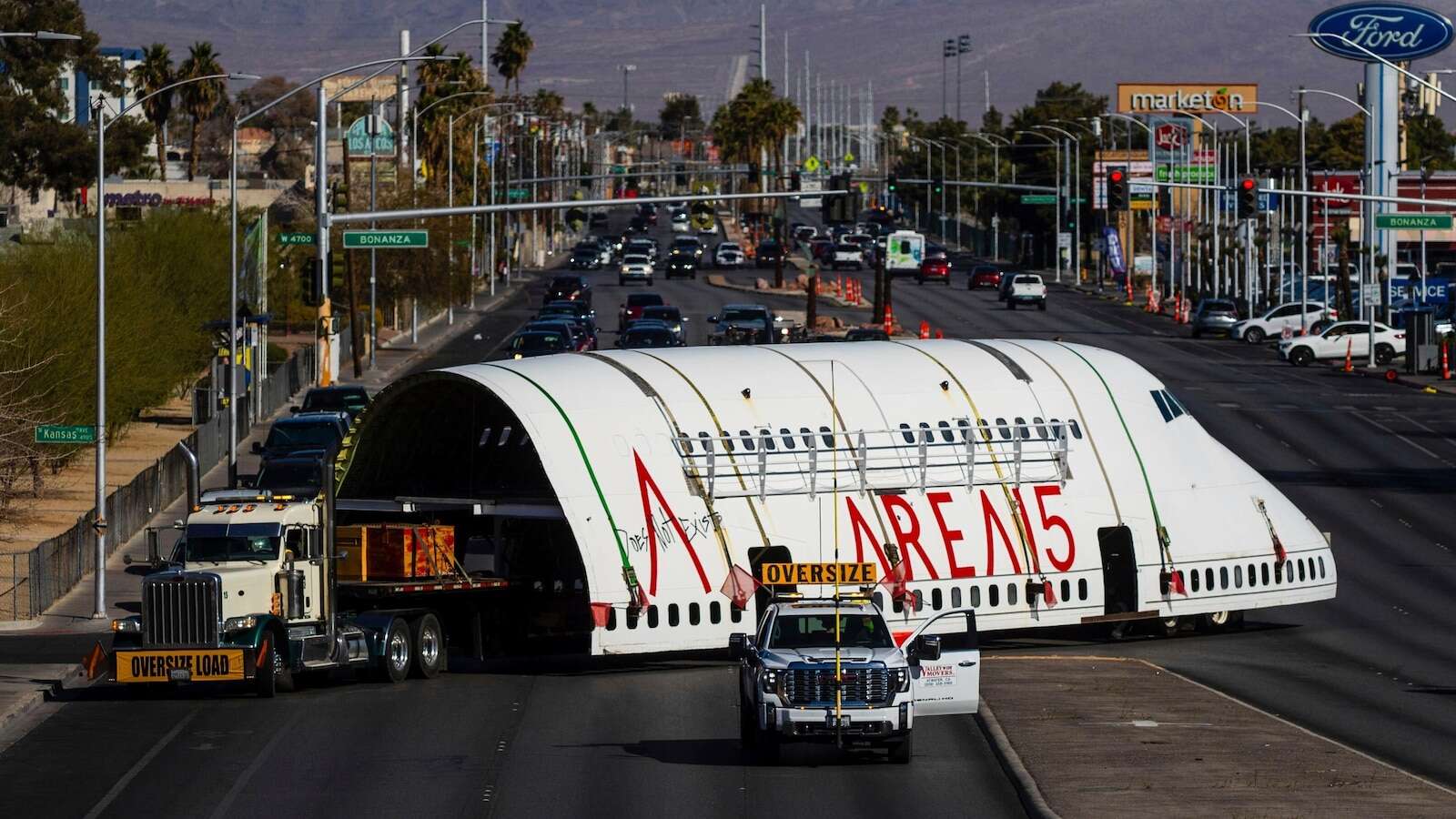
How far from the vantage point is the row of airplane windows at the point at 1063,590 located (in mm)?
38500

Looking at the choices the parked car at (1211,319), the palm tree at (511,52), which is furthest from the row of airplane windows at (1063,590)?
the palm tree at (511,52)

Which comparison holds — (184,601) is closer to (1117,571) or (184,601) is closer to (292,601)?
(292,601)

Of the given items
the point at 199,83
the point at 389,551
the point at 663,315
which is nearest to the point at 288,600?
the point at 389,551

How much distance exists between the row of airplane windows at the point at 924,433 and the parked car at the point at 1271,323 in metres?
68.9

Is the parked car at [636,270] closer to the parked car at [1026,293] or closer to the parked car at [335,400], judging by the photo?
the parked car at [1026,293]

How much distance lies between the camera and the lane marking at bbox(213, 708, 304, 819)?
2589 centimetres

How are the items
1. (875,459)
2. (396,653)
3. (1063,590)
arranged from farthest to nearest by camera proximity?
(1063,590)
(875,459)
(396,653)

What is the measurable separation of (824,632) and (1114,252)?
416ft

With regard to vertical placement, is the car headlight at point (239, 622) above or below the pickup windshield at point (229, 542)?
below

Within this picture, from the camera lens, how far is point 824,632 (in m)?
28.7

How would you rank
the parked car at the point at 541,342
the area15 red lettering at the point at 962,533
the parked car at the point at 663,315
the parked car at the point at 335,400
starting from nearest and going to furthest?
the area15 red lettering at the point at 962,533, the parked car at the point at 335,400, the parked car at the point at 541,342, the parked car at the point at 663,315

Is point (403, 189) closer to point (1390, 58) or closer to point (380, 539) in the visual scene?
point (1390, 58)

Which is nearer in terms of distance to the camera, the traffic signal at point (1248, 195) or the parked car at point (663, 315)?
the traffic signal at point (1248, 195)

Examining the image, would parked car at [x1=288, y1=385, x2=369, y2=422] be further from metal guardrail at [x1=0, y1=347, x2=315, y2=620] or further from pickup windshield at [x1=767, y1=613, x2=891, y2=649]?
pickup windshield at [x1=767, y1=613, x2=891, y2=649]
